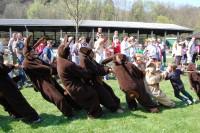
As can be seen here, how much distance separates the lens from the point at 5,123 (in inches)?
361

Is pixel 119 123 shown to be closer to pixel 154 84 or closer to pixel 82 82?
pixel 82 82

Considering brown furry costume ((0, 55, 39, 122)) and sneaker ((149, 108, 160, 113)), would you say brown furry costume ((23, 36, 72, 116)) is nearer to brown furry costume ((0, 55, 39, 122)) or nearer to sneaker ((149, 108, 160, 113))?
brown furry costume ((0, 55, 39, 122))

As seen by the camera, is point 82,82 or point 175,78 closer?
point 82,82

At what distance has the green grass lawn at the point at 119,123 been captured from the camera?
845 cm

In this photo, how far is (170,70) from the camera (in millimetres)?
10703

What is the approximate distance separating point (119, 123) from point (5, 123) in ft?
8.60

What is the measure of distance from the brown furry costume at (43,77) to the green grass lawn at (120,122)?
43 centimetres

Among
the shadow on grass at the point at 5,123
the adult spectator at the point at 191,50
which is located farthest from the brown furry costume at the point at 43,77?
the adult spectator at the point at 191,50

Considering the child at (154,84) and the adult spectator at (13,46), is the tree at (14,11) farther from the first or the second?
the child at (154,84)

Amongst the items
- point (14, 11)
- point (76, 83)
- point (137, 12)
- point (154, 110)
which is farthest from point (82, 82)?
point (14, 11)

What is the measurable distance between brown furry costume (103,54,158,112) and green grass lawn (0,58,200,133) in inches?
11.6

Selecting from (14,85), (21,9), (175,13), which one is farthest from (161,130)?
(175,13)

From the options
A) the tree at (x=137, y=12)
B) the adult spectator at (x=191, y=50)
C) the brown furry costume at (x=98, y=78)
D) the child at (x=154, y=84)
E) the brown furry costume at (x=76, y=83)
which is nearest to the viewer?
the brown furry costume at (x=76, y=83)

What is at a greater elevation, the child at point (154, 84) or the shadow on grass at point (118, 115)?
the child at point (154, 84)
